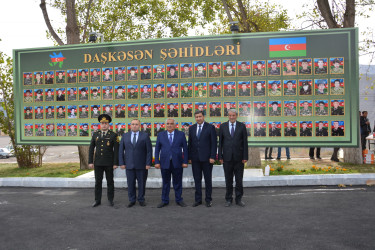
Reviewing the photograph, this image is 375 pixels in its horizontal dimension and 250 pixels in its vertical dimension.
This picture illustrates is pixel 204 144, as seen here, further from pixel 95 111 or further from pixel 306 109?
pixel 95 111

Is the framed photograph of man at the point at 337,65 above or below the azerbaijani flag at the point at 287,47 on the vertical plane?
below

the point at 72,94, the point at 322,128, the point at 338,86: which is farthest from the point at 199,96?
the point at 72,94

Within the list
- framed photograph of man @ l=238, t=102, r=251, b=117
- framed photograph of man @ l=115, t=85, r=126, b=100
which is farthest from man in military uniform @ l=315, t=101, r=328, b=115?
framed photograph of man @ l=115, t=85, r=126, b=100

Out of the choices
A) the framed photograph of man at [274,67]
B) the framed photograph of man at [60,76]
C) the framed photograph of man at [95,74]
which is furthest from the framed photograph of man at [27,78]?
the framed photograph of man at [274,67]

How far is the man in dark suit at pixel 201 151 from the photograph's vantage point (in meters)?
7.75

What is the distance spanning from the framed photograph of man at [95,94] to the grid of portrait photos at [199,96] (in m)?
0.03

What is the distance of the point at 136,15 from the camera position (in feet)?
62.5

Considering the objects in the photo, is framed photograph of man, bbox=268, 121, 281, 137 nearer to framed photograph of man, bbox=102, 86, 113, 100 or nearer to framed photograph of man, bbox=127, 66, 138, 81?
framed photograph of man, bbox=127, 66, 138, 81

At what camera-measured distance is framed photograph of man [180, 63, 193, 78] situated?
31.9 ft

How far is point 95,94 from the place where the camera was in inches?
406

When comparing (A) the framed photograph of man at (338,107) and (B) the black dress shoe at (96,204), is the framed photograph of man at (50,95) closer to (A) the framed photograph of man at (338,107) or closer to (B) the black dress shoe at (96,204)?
(B) the black dress shoe at (96,204)

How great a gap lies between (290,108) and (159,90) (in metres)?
3.62

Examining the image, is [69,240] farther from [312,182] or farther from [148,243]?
[312,182]

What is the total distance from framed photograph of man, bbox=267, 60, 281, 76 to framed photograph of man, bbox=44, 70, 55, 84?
6.44 m
